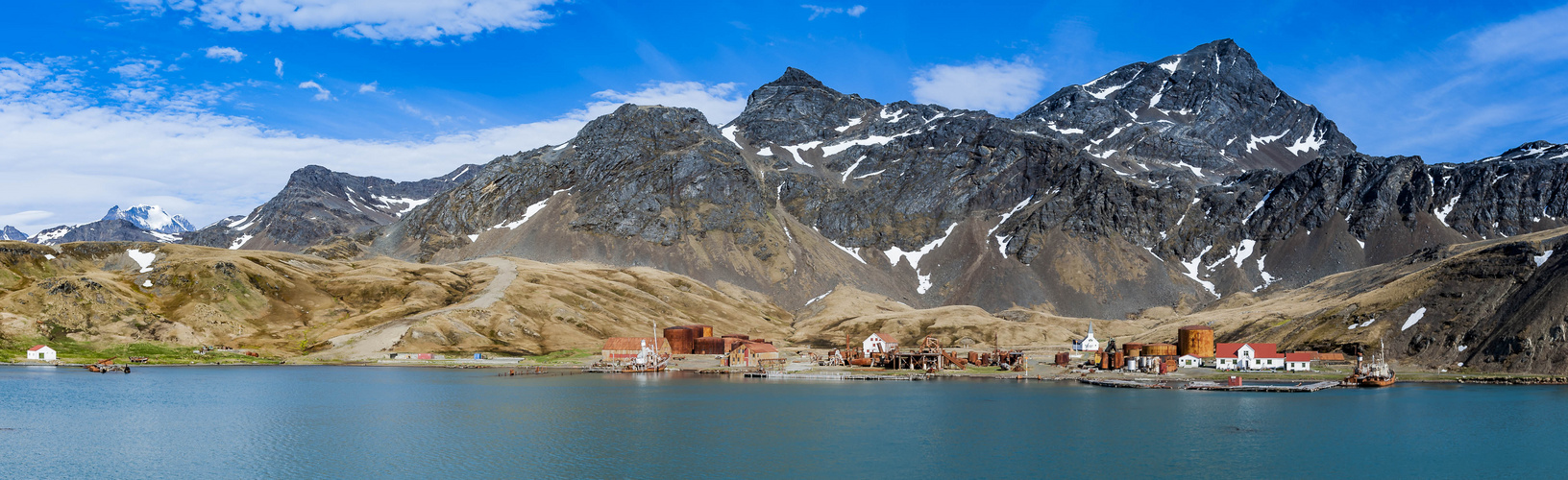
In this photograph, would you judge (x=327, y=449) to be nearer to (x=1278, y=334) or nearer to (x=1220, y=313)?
(x=1278, y=334)

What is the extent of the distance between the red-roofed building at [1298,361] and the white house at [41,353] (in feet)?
576

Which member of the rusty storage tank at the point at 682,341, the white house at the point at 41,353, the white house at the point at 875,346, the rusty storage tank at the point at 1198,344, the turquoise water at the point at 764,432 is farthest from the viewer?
the rusty storage tank at the point at 682,341

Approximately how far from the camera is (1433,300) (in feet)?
431

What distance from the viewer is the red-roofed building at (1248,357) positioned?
136375 mm

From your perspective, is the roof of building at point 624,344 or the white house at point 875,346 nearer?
the roof of building at point 624,344

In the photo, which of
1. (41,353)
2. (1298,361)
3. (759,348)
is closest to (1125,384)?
(1298,361)

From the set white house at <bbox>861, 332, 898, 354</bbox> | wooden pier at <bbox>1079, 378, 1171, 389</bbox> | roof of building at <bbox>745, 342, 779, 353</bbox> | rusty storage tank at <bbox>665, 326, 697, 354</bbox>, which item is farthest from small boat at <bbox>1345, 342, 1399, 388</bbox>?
rusty storage tank at <bbox>665, 326, 697, 354</bbox>

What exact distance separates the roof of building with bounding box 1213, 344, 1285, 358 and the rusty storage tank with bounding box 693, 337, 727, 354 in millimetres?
81338

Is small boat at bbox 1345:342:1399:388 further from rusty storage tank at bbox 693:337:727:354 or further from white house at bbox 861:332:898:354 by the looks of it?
rusty storage tank at bbox 693:337:727:354

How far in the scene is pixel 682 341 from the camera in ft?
604

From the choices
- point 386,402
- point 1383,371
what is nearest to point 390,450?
point 386,402

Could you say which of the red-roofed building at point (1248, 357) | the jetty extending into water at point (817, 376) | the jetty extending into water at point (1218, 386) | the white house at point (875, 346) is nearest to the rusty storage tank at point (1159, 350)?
the red-roofed building at point (1248, 357)

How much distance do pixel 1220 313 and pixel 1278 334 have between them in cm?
4527

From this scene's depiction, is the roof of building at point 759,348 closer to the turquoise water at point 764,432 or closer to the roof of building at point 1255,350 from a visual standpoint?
the turquoise water at point 764,432
